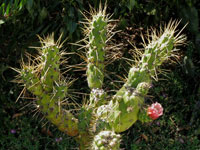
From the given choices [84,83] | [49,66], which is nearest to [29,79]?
[49,66]

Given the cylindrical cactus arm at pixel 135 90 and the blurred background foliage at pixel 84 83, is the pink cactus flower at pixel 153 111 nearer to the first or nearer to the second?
the cylindrical cactus arm at pixel 135 90

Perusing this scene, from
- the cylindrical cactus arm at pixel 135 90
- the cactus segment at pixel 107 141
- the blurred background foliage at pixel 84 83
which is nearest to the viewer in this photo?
the cactus segment at pixel 107 141

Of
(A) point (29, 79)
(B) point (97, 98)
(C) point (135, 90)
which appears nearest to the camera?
(C) point (135, 90)

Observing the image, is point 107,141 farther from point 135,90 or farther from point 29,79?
point 29,79

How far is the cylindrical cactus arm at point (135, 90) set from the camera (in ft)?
5.07

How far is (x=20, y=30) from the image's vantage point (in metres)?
A: 3.44

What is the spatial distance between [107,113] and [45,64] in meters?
0.38

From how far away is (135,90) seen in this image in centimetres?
157

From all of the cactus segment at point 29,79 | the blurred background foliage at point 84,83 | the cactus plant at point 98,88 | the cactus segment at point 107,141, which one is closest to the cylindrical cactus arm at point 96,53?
the cactus plant at point 98,88

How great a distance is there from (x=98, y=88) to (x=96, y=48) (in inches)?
8.4

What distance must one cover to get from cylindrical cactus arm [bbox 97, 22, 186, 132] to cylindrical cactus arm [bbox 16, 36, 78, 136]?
0.24 meters

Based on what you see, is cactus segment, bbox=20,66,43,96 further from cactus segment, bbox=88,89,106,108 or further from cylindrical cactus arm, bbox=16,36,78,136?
cactus segment, bbox=88,89,106,108

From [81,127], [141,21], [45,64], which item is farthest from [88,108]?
[141,21]

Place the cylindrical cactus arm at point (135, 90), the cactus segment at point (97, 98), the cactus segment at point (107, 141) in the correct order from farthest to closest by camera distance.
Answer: the cactus segment at point (97, 98) < the cylindrical cactus arm at point (135, 90) < the cactus segment at point (107, 141)
